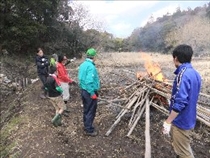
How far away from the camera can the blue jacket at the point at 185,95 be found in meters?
3.93

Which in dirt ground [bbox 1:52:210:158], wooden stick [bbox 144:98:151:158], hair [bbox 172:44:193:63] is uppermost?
hair [bbox 172:44:193:63]

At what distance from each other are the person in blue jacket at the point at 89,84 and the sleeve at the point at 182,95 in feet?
8.18

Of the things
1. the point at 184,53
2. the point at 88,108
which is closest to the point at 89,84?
the point at 88,108

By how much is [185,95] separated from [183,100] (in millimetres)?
69

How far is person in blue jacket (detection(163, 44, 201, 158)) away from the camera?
3.94 metres

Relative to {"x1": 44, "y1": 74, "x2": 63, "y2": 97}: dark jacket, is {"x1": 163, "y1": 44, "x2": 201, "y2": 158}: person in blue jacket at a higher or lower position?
higher

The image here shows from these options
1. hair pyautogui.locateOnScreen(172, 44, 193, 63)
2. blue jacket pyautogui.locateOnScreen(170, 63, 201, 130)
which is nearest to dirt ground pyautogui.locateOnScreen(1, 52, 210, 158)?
blue jacket pyautogui.locateOnScreen(170, 63, 201, 130)

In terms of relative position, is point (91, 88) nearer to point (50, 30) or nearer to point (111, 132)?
point (111, 132)

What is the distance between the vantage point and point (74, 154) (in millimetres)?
5766

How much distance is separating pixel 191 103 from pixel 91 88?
2528 mm

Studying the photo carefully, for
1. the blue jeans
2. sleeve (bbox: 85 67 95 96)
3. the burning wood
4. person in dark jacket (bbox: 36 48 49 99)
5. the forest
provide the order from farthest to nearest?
the forest, person in dark jacket (bbox: 36 48 49 99), the burning wood, the blue jeans, sleeve (bbox: 85 67 95 96)

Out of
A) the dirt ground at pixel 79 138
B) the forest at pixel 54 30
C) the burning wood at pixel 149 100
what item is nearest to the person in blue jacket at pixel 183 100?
the dirt ground at pixel 79 138

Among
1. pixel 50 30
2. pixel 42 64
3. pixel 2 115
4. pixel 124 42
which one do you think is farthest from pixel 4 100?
pixel 124 42

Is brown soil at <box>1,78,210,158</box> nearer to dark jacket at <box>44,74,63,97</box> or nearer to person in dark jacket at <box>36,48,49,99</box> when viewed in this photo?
dark jacket at <box>44,74,63,97</box>
